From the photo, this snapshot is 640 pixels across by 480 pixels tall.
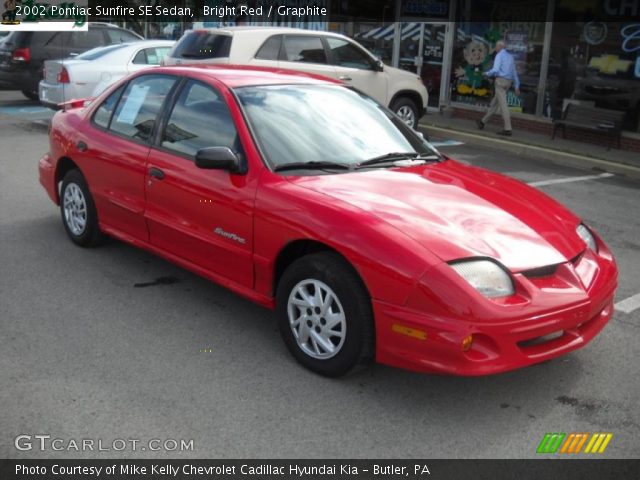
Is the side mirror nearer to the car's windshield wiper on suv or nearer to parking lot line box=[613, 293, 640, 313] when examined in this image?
the car's windshield wiper on suv

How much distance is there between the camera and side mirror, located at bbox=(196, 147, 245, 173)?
444 centimetres

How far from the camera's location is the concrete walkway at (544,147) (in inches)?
463

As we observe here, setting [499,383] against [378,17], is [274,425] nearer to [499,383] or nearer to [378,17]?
[499,383]

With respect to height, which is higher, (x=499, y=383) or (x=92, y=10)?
(x=92, y=10)

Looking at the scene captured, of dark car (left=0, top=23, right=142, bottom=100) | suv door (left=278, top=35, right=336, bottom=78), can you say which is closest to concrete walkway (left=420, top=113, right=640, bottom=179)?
suv door (left=278, top=35, right=336, bottom=78)

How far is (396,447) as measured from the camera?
3494 millimetres

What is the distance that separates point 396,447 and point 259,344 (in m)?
1.32

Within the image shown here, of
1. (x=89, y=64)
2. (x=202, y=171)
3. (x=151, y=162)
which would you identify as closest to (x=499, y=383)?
(x=202, y=171)

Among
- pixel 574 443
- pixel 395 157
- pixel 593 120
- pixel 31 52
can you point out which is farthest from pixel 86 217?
pixel 31 52

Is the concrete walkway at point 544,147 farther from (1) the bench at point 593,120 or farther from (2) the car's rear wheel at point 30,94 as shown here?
(2) the car's rear wheel at point 30,94

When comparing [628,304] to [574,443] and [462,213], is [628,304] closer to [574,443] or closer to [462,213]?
[462,213]

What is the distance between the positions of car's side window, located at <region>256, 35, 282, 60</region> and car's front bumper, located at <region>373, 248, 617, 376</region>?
28.8ft

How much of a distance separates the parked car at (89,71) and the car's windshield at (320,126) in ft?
26.1

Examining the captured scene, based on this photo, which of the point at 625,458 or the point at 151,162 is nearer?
the point at 625,458
